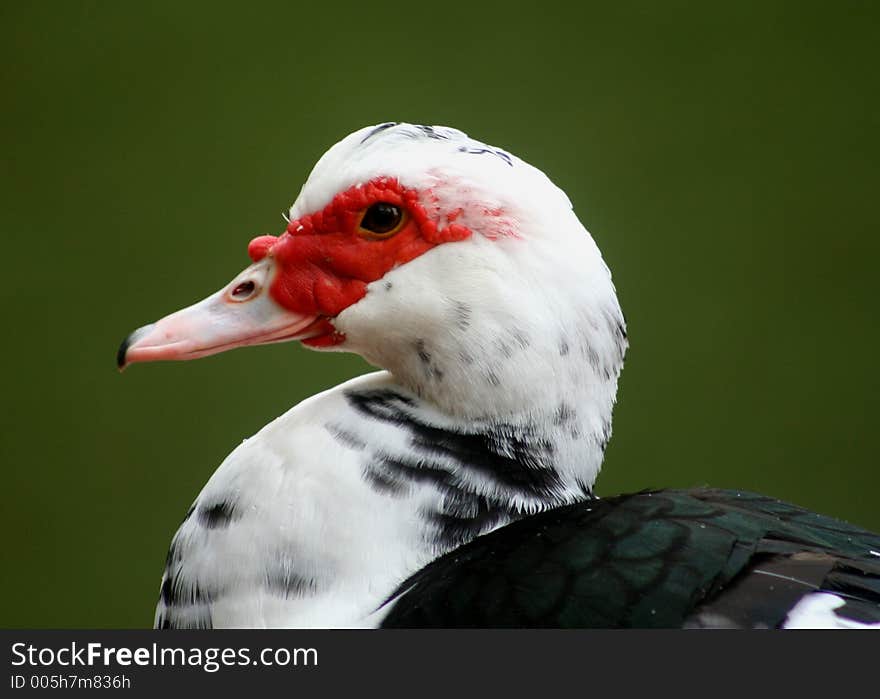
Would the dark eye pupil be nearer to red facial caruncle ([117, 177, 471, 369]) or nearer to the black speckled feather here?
red facial caruncle ([117, 177, 471, 369])

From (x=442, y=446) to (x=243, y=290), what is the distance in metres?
0.24

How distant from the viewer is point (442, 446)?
1.04 m

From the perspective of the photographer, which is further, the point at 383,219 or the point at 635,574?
the point at 383,219

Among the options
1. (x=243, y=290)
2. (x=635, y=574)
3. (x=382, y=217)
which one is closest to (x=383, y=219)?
(x=382, y=217)

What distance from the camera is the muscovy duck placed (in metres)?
0.97

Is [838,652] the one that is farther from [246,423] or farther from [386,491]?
[246,423]

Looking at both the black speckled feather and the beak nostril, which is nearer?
the black speckled feather

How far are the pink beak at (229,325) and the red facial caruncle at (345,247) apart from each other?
0.5 inches

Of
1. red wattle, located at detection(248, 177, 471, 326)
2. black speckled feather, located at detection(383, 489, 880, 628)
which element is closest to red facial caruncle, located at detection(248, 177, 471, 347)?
red wattle, located at detection(248, 177, 471, 326)

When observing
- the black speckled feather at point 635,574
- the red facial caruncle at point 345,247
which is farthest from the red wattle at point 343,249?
the black speckled feather at point 635,574

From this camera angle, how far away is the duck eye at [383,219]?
1.05 metres

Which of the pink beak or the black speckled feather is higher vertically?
the pink beak

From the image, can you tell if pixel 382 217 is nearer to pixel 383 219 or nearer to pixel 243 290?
pixel 383 219

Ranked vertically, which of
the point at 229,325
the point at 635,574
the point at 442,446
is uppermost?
the point at 229,325
